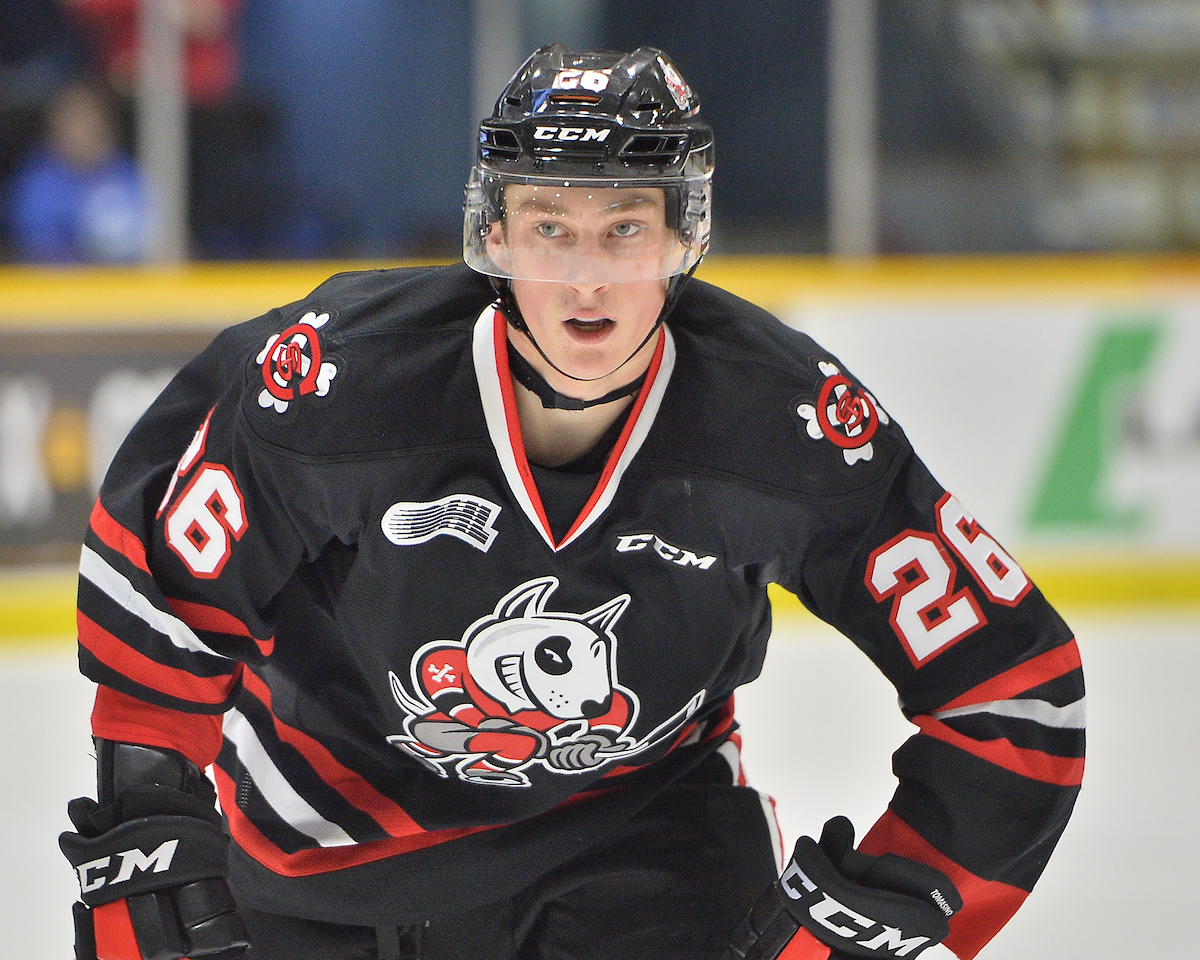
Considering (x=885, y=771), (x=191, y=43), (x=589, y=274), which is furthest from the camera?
(x=191, y=43)

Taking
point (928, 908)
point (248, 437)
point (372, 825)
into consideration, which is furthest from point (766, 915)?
point (248, 437)

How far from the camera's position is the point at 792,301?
470 centimetres

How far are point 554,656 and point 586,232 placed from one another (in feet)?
1.59

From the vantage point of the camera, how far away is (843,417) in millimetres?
1670

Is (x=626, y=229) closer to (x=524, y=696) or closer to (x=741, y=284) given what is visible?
(x=524, y=696)

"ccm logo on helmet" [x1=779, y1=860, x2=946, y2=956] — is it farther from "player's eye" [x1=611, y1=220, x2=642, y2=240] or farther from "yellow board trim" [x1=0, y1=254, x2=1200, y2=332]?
"yellow board trim" [x1=0, y1=254, x2=1200, y2=332]

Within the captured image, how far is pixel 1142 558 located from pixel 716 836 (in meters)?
3.24

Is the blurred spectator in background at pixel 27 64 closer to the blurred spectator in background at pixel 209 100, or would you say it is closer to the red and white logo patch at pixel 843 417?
the blurred spectator in background at pixel 209 100

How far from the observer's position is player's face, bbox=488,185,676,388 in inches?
63.5

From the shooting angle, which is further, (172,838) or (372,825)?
(372,825)

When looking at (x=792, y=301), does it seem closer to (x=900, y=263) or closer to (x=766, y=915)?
(x=900, y=263)

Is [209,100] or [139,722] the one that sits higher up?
[209,100]

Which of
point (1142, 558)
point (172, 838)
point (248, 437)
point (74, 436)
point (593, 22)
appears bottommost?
point (1142, 558)

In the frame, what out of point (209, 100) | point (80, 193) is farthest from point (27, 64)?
point (209, 100)
